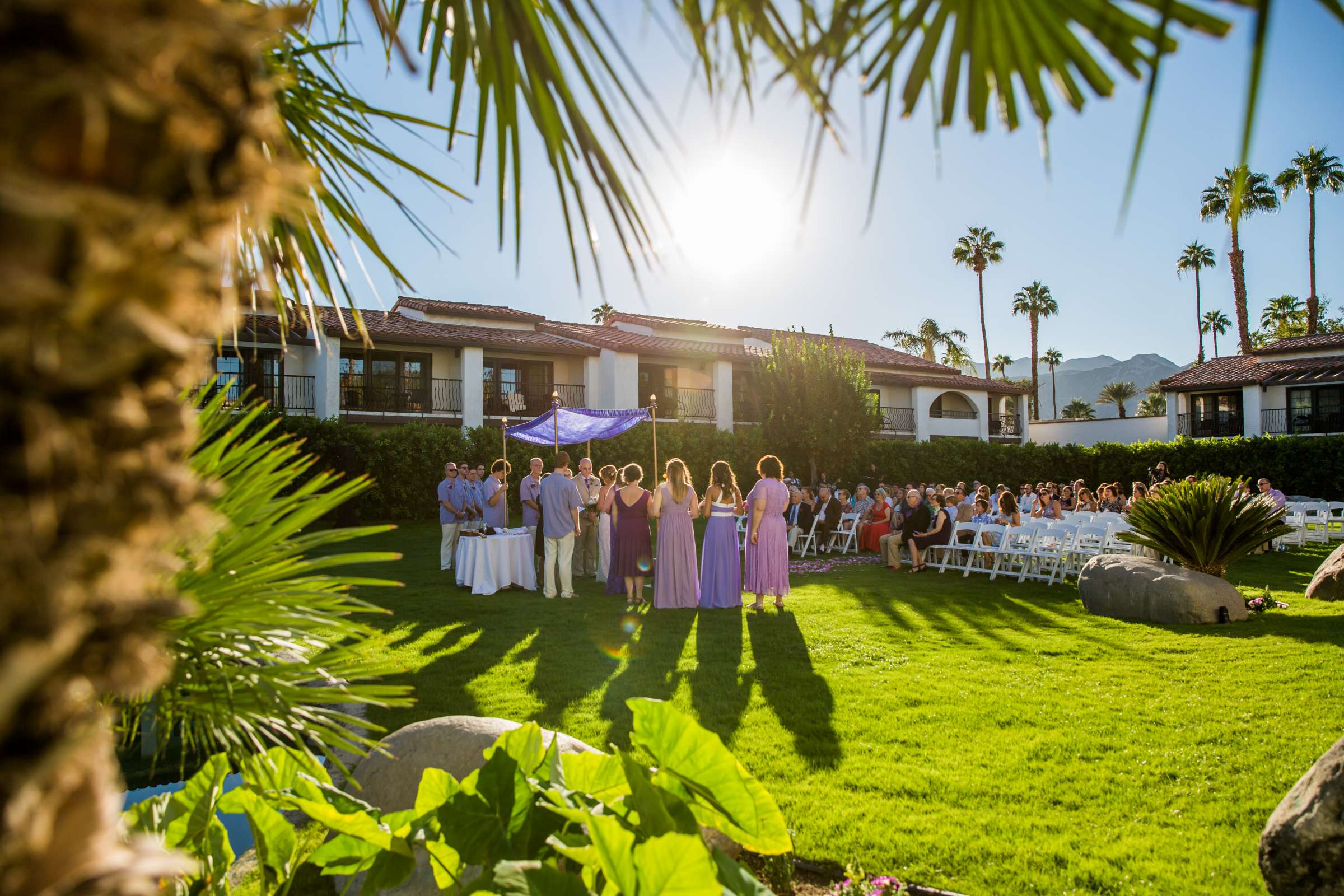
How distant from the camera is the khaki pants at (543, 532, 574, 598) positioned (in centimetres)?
1106

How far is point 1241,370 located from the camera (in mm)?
36938

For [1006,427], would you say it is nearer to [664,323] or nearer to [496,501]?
[664,323]

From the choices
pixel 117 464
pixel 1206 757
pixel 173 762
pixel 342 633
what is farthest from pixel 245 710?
pixel 1206 757

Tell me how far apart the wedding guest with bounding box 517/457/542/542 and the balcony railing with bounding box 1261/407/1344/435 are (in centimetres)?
3669

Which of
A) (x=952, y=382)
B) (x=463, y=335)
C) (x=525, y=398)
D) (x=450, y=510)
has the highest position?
(x=463, y=335)

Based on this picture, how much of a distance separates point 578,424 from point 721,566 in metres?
4.34

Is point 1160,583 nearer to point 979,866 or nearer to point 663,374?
point 979,866

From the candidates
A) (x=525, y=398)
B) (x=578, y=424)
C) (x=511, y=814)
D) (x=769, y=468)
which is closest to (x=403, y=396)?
(x=525, y=398)

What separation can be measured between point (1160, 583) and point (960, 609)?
220cm

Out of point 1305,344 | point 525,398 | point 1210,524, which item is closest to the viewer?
point 1210,524

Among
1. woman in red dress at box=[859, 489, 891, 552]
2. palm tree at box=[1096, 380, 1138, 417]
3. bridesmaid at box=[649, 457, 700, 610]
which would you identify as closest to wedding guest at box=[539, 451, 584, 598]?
bridesmaid at box=[649, 457, 700, 610]

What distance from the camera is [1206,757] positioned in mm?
4578

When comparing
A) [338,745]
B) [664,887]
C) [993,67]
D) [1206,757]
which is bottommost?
[1206,757]

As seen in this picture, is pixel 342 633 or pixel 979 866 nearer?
pixel 342 633
